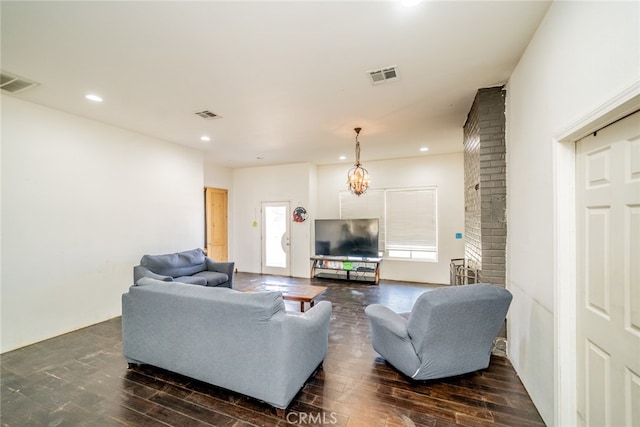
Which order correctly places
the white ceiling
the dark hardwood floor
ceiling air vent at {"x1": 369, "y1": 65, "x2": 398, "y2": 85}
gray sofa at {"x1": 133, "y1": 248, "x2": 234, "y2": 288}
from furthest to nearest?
gray sofa at {"x1": 133, "y1": 248, "x2": 234, "y2": 288} → ceiling air vent at {"x1": 369, "y1": 65, "x2": 398, "y2": 85} → the dark hardwood floor → the white ceiling

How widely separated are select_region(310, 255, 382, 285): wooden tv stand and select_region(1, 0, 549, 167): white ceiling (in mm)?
3248

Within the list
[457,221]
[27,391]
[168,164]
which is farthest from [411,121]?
[27,391]

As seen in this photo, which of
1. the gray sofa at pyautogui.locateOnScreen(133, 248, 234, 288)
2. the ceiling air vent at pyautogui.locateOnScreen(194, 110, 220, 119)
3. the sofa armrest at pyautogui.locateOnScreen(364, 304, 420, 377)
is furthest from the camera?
the gray sofa at pyautogui.locateOnScreen(133, 248, 234, 288)

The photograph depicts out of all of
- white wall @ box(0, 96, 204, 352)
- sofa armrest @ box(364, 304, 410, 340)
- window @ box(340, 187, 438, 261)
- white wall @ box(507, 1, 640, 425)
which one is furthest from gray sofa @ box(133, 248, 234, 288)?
white wall @ box(507, 1, 640, 425)

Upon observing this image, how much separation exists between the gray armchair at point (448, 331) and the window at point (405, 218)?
3.83 metres

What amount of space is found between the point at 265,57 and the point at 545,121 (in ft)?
Result: 7.41

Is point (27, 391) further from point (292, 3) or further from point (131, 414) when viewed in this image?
point (292, 3)

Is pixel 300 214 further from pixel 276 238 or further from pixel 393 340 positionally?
pixel 393 340

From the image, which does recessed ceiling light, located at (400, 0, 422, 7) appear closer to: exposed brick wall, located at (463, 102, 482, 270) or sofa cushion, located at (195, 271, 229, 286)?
exposed brick wall, located at (463, 102, 482, 270)

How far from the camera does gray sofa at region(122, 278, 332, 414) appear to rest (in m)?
1.97

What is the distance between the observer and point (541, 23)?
74.9 inches

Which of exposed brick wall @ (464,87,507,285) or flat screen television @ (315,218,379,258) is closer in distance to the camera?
exposed brick wall @ (464,87,507,285)

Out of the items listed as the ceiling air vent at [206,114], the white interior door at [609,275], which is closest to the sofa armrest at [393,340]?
the white interior door at [609,275]

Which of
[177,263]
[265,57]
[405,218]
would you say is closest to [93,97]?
[265,57]
